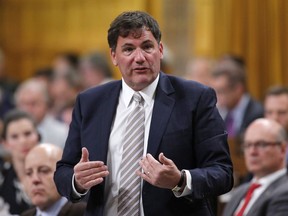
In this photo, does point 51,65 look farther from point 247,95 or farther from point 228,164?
point 228,164

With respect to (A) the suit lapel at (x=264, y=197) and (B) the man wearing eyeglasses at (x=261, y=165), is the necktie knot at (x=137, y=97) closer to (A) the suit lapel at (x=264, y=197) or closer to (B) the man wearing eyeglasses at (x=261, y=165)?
(A) the suit lapel at (x=264, y=197)

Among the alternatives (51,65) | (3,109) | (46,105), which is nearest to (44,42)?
(51,65)

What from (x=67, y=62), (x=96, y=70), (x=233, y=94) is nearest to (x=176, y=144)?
(x=233, y=94)

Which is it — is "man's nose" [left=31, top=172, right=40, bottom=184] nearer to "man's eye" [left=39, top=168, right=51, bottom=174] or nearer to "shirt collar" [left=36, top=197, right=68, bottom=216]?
"man's eye" [left=39, top=168, right=51, bottom=174]

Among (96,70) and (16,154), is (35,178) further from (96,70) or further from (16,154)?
(96,70)

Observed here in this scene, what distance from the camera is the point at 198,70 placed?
33.4 ft

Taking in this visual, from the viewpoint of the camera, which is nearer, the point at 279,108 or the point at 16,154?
the point at 16,154

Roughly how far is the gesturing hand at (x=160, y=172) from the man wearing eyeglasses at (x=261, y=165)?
2158 millimetres

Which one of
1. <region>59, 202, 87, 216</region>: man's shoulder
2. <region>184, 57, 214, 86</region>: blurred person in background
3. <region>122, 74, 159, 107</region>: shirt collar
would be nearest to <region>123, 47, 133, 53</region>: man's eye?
<region>122, 74, 159, 107</region>: shirt collar

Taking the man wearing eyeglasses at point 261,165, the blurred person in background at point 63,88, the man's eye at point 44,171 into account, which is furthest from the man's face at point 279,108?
the blurred person in background at point 63,88

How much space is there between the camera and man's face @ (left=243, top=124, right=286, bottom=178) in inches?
238

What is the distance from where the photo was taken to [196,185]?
3672mm

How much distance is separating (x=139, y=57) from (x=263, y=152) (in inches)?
98.2

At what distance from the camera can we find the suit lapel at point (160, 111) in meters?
3.82
